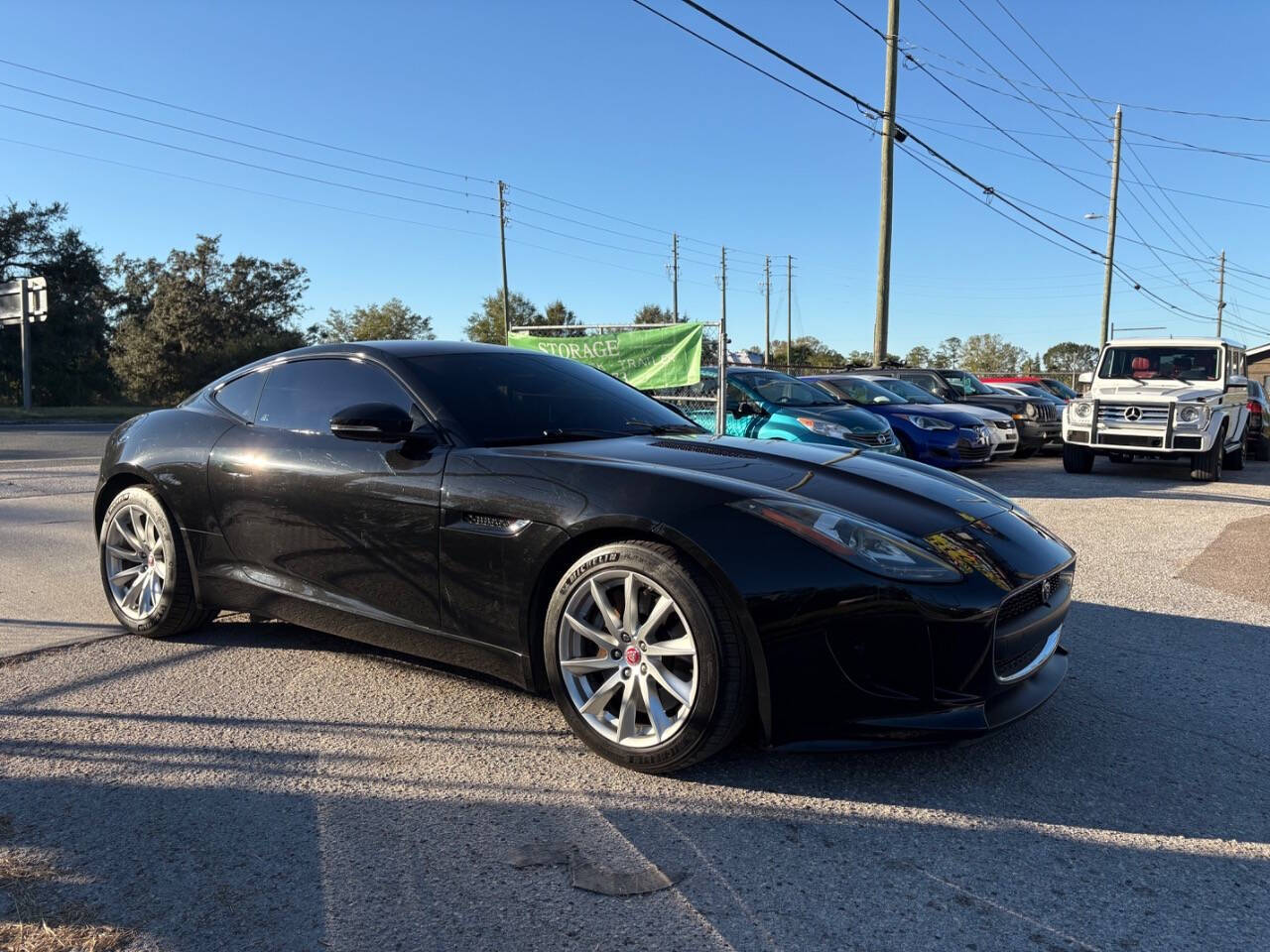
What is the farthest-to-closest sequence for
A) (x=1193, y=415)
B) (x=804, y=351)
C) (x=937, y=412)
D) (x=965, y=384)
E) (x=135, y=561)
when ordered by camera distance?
(x=804, y=351) < (x=965, y=384) < (x=937, y=412) < (x=1193, y=415) < (x=135, y=561)

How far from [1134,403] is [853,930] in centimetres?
1162

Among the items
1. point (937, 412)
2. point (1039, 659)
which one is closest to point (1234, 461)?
point (937, 412)

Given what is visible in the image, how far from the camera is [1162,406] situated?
11781 mm

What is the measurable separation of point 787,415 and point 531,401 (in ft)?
24.0

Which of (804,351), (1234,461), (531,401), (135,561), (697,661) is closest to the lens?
(697,661)

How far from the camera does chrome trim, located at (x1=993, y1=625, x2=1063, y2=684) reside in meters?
2.94

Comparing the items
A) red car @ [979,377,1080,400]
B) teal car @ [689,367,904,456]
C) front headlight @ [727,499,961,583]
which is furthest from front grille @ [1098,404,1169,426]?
red car @ [979,377,1080,400]

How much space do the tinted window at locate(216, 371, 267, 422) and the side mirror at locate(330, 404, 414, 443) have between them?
0.95m

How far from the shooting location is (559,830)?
104 inches

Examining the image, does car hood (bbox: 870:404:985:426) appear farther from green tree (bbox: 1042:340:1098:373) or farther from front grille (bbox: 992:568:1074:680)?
green tree (bbox: 1042:340:1098:373)

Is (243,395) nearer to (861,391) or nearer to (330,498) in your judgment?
(330,498)

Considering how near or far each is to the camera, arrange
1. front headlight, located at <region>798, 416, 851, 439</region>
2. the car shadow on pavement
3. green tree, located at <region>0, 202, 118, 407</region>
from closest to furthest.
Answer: the car shadow on pavement → front headlight, located at <region>798, 416, 851, 439</region> → green tree, located at <region>0, 202, 118, 407</region>

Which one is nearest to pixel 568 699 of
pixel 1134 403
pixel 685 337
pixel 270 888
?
pixel 270 888

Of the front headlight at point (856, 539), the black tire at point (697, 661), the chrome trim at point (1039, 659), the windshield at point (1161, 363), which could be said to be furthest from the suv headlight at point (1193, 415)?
the black tire at point (697, 661)
